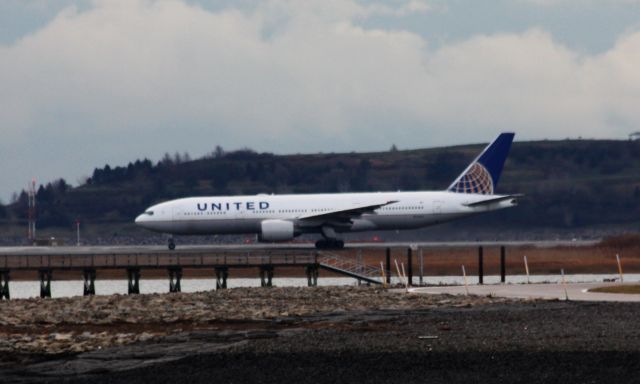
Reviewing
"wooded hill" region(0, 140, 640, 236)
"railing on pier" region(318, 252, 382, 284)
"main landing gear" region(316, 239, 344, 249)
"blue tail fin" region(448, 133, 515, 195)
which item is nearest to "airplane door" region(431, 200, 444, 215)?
"blue tail fin" region(448, 133, 515, 195)

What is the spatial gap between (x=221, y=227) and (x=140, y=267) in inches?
742

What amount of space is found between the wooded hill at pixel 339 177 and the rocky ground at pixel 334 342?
77504 millimetres

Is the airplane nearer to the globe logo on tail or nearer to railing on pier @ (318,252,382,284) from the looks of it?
the globe logo on tail

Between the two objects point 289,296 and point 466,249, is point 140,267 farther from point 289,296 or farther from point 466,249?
point 466,249

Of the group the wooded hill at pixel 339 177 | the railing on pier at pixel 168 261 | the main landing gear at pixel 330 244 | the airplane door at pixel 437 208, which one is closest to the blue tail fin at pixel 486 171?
the airplane door at pixel 437 208

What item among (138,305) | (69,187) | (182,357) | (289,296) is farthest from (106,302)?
(69,187)

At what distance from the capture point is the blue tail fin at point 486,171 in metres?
81.8

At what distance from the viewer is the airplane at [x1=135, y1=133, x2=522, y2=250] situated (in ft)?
252

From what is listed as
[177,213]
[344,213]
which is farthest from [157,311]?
[177,213]

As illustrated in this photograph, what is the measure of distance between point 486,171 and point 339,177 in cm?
7753

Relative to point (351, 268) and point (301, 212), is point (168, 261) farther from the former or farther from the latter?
point (301, 212)

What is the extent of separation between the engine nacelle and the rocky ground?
109ft

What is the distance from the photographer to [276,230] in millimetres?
75250

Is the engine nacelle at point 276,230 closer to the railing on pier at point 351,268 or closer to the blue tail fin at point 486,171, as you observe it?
the railing on pier at point 351,268
